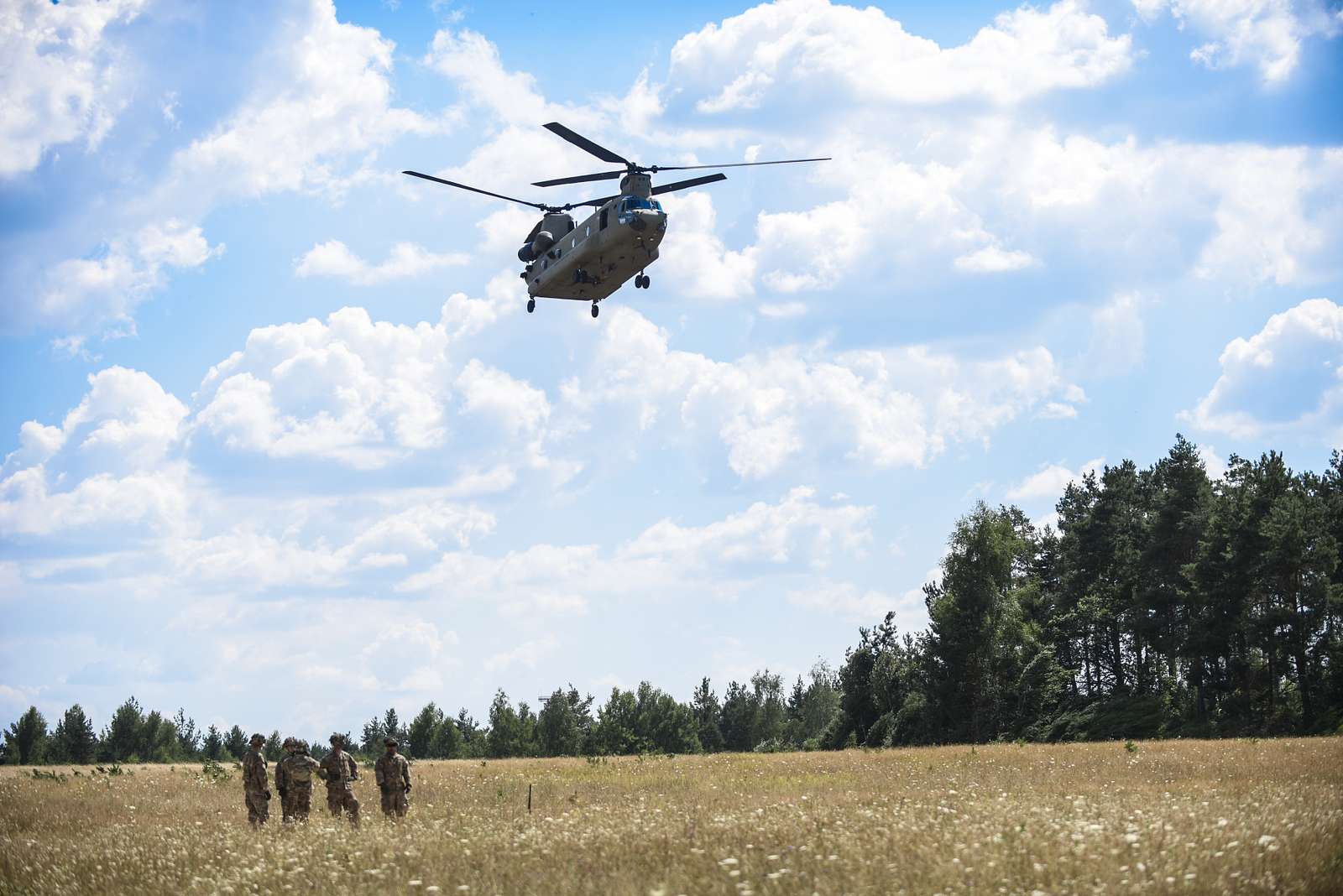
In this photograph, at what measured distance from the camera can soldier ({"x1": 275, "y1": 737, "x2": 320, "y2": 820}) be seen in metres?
20.7

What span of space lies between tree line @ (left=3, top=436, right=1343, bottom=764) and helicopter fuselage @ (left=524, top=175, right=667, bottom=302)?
16453mm

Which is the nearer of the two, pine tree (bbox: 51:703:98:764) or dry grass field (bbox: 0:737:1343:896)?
dry grass field (bbox: 0:737:1343:896)

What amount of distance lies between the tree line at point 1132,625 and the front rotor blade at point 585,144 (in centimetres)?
1909

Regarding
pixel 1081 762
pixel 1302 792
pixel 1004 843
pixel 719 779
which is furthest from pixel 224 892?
pixel 1081 762

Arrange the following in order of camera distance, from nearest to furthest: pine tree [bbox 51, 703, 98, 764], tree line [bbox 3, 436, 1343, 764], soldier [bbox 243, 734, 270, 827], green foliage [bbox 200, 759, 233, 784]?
soldier [bbox 243, 734, 270, 827], green foliage [bbox 200, 759, 233, 784], tree line [bbox 3, 436, 1343, 764], pine tree [bbox 51, 703, 98, 764]

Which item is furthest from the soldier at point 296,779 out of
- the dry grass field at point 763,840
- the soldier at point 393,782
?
the soldier at point 393,782

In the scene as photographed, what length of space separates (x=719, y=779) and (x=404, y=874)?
15892 mm

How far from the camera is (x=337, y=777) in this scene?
20.9 meters

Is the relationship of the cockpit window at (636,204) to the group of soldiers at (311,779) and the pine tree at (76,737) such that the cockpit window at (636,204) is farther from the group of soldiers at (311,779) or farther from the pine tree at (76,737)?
the pine tree at (76,737)

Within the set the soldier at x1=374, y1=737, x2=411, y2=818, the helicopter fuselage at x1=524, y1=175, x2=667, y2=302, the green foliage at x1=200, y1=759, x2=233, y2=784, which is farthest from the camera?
the helicopter fuselage at x1=524, y1=175, x2=667, y2=302

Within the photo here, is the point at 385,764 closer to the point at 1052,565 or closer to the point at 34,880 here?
the point at 34,880

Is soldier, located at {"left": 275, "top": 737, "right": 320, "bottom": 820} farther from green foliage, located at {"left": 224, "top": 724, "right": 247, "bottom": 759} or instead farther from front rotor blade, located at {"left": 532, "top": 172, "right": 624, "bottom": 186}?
green foliage, located at {"left": 224, "top": 724, "right": 247, "bottom": 759}

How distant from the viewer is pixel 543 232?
135 feet

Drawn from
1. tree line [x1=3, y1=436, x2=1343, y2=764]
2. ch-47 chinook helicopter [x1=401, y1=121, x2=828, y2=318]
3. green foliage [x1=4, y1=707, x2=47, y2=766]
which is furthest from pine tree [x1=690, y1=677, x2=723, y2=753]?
ch-47 chinook helicopter [x1=401, y1=121, x2=828, y2=318]
